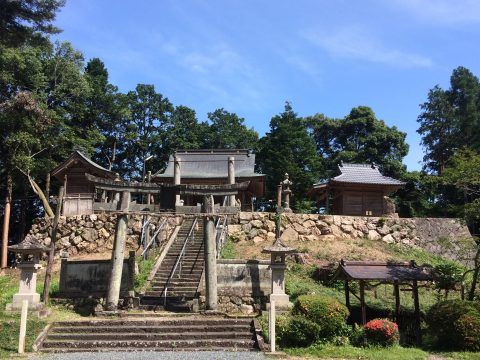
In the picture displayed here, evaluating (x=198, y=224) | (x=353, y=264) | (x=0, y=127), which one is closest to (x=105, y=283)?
(x=198, y=224)

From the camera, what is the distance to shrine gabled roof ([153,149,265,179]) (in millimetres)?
32247

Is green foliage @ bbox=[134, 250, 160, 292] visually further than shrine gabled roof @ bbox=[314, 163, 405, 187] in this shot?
No

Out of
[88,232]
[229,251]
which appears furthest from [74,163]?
[229,251]

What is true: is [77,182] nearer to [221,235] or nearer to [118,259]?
[221,235]

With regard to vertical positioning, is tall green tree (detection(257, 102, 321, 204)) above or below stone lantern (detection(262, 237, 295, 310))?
above

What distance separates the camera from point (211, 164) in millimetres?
34469

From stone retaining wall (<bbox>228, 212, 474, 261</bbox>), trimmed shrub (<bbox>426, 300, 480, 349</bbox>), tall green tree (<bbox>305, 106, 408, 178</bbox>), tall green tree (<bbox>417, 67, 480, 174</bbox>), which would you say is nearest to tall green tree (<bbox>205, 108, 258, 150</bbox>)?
tall green tree (<bbox>305, 106, 408, 178</bbox>)

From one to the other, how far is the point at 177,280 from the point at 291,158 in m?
21.6

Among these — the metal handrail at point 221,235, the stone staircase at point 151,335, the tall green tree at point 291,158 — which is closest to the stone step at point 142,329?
the stone staircase at point 151,335

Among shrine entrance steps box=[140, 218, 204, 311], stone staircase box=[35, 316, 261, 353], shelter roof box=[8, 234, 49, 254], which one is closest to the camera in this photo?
stone staircase box=[35, 316, 261, 353]

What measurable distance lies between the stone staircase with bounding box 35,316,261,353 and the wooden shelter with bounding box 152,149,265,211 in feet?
52.8

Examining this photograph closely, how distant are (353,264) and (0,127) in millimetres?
24420

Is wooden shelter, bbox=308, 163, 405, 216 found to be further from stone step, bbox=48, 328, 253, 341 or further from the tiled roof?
stone step, bbox=48, 328, 253, 341

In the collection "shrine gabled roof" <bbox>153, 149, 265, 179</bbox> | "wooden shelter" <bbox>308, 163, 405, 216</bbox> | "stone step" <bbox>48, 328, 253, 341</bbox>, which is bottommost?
"stone step" <bbox>48, 328, 253, 341</bbox>
